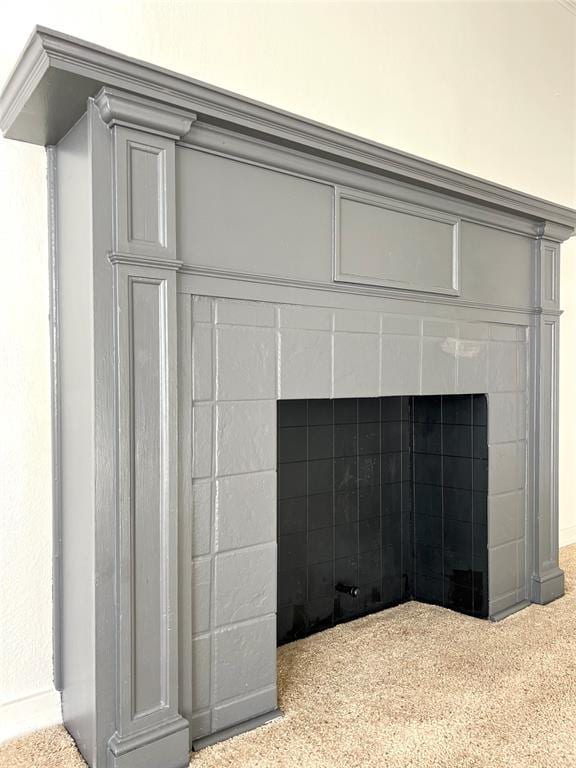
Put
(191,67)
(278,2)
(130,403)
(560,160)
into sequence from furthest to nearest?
(560,160) → (278,2) → (191,67) → (130,403)

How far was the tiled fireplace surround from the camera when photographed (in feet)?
6.05

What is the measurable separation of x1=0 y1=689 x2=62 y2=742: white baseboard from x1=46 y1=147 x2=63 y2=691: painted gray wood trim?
0.05m

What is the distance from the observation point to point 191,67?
7.41ft

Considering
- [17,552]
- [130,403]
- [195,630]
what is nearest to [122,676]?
[195,630]

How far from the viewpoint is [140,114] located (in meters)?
1.63

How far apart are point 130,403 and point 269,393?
0.48 m

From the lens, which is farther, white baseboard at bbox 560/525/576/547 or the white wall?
white baseboard at bbox 560/525/576/547

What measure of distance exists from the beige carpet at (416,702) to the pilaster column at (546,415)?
27 cm

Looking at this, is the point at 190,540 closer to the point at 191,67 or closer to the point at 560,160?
the point at 191,67

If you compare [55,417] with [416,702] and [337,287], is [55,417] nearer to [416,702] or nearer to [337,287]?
[337,287]

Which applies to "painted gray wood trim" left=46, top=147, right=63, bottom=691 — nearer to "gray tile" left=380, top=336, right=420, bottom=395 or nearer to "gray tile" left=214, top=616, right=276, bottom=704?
"gray tile" left=214, top=616, right=276, bottom=704

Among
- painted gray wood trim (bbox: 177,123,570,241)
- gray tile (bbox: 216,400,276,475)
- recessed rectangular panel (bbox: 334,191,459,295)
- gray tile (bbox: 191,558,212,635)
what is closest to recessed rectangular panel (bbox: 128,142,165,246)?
painted gray wood trim (bbox: 177,123,570,241)

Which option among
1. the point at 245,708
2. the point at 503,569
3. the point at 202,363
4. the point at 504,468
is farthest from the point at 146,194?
the point at 503,569

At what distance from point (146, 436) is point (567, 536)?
330 centimetres
